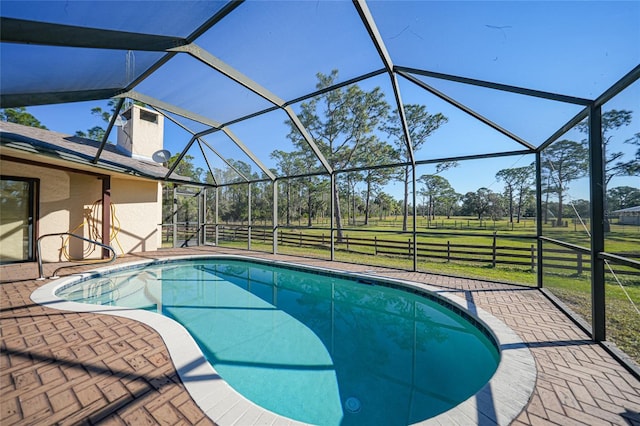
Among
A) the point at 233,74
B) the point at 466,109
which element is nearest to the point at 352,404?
the point at 466,109

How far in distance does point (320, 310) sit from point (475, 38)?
178 inches

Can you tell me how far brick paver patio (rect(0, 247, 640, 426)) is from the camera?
1.69m

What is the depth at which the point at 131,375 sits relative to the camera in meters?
2.10

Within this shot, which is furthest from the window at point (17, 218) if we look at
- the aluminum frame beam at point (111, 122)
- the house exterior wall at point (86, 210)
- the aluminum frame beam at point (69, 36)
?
the aluminum frame beam at point (69, 36)

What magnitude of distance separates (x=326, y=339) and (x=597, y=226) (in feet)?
11.3

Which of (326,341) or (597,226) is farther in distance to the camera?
(326,341)

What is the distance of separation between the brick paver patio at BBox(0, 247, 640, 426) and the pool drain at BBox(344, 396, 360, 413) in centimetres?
122

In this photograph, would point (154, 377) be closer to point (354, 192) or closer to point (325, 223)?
point (354, 192)

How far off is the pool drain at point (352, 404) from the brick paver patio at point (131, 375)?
1.22 meters

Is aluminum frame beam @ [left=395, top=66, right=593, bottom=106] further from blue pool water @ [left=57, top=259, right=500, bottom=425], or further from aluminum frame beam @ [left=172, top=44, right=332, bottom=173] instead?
blue pool water @ [left=57, top=259, right=500, bottom=425]

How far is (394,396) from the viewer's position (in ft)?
8.12

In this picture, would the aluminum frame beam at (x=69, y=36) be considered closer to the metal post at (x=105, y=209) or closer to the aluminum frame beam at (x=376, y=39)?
the aluminum frame beam at (x=376, y=39)

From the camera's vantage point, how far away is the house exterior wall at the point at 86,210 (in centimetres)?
655

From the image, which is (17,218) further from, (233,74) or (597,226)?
(597,226)
